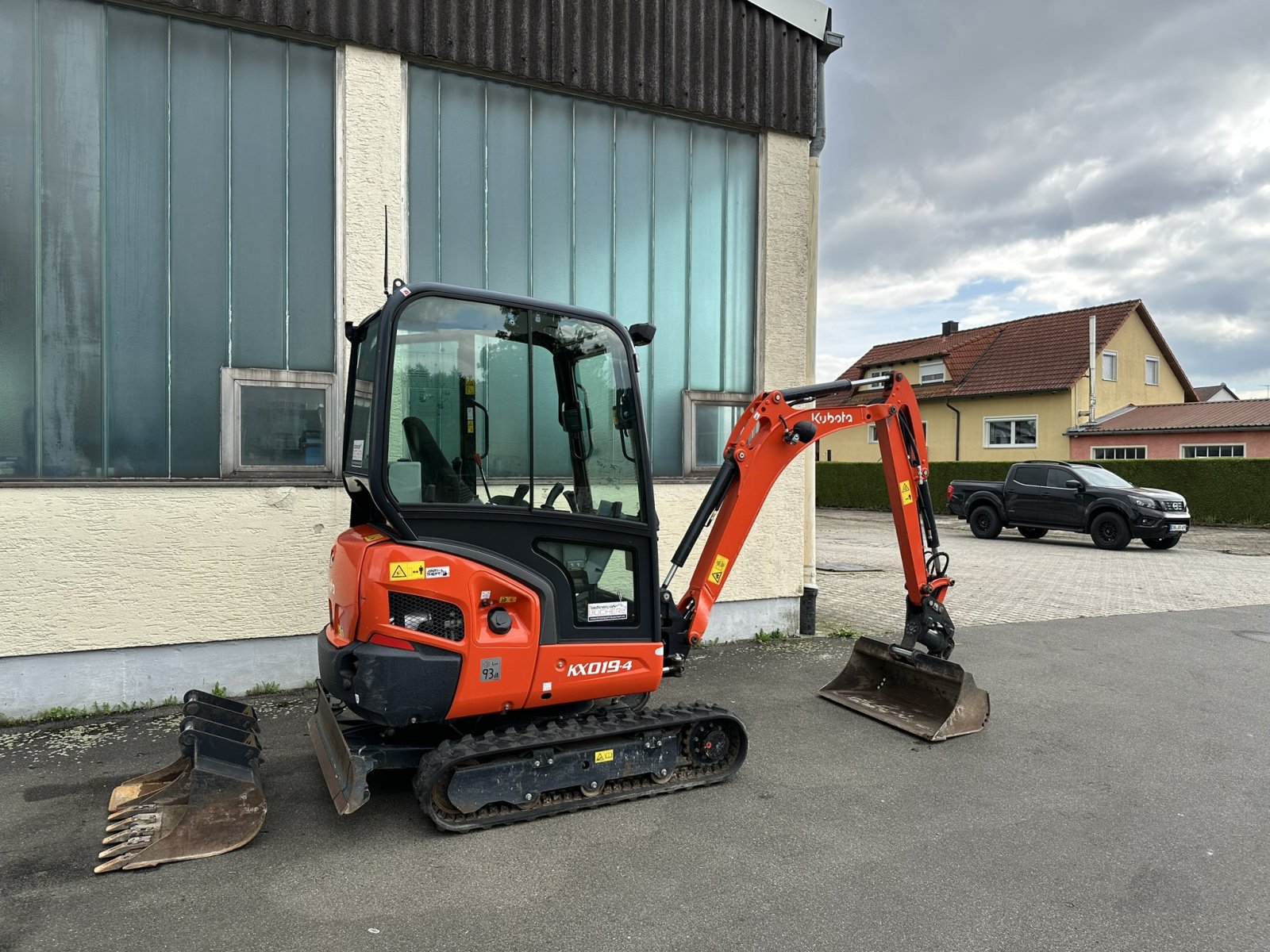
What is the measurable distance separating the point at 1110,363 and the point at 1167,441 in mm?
5320

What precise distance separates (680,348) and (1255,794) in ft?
17.2

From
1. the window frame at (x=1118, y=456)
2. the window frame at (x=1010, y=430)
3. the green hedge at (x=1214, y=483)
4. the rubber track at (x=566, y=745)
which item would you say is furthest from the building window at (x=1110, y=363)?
the rubber track at (x=566, y=745)

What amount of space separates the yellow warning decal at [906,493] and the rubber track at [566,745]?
7.37 feet

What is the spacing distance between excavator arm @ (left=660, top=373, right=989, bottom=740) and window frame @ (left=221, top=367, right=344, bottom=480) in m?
2.68

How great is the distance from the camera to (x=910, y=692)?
5656 millimetres

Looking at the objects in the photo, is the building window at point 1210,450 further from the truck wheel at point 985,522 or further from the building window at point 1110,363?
the truck wheel at point 985,522

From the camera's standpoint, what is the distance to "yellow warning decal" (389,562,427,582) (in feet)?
Answer: 11.6

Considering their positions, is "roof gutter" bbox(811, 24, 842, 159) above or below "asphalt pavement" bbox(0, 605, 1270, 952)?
above

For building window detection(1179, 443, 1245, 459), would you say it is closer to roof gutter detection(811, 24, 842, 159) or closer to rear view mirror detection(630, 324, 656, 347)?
roof gutter detection(811, 24, 842, 159)

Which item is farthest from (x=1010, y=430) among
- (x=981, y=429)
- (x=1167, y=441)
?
(x=1167, y=441)

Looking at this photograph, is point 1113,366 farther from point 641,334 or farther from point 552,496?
point 552,496

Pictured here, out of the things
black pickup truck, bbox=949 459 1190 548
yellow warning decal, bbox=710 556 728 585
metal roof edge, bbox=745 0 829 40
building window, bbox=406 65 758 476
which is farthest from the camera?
black pickup truck, bbox=949 459 1190 548

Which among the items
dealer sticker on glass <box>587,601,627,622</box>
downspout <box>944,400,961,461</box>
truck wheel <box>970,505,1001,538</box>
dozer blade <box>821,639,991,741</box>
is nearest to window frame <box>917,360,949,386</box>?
downspout <box>944,400,961,461</box>

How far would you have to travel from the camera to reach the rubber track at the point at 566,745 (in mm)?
3594
